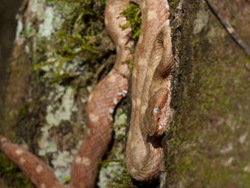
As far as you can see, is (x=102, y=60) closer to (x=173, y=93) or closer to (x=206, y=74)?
(x=173, y=93)

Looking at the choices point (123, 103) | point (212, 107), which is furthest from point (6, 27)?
point (212, 107)

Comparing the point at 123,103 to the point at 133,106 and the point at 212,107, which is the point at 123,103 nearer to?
the point at 133,106

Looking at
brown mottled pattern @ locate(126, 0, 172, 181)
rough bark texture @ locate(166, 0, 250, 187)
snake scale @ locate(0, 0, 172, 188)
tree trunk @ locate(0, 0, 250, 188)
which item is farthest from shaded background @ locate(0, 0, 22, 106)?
rough bark texture @ locate(166, 0, 250, 187)

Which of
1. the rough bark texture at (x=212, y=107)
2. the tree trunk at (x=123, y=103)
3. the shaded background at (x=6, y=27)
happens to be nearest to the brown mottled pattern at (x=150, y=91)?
the tree trunk at (x=123, y=103)

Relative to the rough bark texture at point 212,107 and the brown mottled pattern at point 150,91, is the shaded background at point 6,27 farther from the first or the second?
the rough bark texture at point 212,107

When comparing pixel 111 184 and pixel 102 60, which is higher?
pixel 102 60

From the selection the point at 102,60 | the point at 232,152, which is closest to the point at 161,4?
the point at 102,60

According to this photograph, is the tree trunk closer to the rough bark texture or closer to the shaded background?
the rough bark texture
